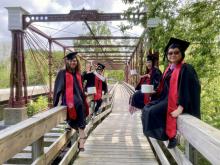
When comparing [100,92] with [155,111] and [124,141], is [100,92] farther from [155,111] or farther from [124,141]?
[155,111]

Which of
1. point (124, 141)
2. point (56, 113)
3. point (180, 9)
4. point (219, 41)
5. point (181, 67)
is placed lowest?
point (124, 141)

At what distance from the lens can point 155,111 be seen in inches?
146

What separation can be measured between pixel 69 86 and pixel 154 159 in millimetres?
1652

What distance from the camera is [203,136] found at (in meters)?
2.36

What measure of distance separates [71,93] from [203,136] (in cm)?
284

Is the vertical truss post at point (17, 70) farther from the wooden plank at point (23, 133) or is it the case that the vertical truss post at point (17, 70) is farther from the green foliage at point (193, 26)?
the wooden plank at point (23, 133)

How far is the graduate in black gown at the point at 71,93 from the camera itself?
4.96 metres

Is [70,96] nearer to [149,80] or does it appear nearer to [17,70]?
[149,80]

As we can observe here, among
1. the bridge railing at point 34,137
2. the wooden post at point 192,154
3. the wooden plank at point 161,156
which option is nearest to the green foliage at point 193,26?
the wooden plank at point 161,156

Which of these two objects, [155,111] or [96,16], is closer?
[155,111]

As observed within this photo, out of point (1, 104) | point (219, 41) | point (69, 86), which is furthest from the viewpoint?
point (1, 104)

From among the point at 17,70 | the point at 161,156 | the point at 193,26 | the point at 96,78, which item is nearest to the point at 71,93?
the point at 161,156

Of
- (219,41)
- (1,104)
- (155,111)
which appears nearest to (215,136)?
(155,111)

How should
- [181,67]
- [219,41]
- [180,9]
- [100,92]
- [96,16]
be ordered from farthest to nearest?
[96,16]
[100,92]
[180,9]
[219,41]
[181,67]
